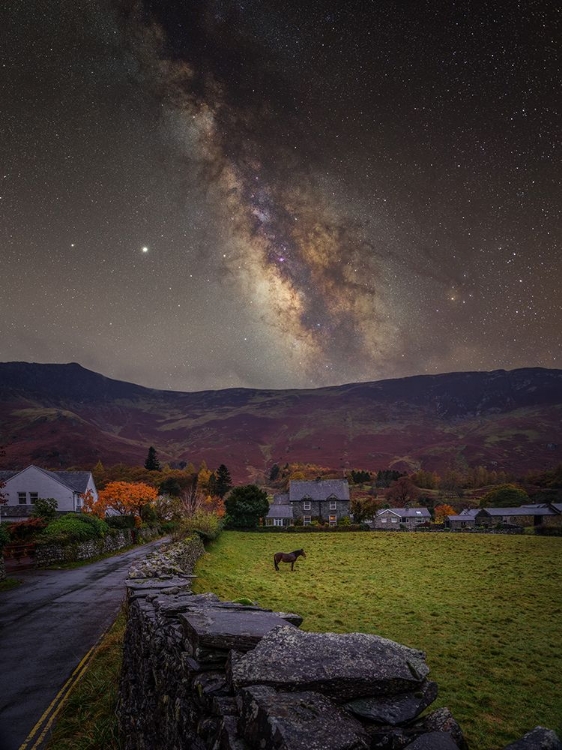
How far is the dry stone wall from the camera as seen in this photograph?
285cm

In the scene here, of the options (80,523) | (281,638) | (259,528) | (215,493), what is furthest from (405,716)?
(215,493)

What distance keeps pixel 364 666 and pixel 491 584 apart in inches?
974

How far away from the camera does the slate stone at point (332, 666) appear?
3.39 m

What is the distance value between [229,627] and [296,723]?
2.13m

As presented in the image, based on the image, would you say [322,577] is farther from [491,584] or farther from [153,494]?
[153,494]

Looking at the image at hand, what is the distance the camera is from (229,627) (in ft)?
15.5

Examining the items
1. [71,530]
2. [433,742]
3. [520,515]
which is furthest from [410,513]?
[433,742]

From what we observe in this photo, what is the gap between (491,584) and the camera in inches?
922

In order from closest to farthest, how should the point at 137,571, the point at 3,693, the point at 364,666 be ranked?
the point at 364,666 < the point at 3,693 < the point at 137,571

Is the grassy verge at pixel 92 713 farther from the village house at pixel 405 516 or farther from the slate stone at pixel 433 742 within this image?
the village house at pixel 405 516

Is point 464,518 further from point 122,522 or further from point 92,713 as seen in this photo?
point 92,713

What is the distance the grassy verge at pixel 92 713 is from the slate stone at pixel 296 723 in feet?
22.6

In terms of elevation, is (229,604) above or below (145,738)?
above

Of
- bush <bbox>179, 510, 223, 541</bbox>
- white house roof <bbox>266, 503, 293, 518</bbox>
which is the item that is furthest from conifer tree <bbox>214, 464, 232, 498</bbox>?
bush <bbox>179, 510, 223, 541</bbox>
